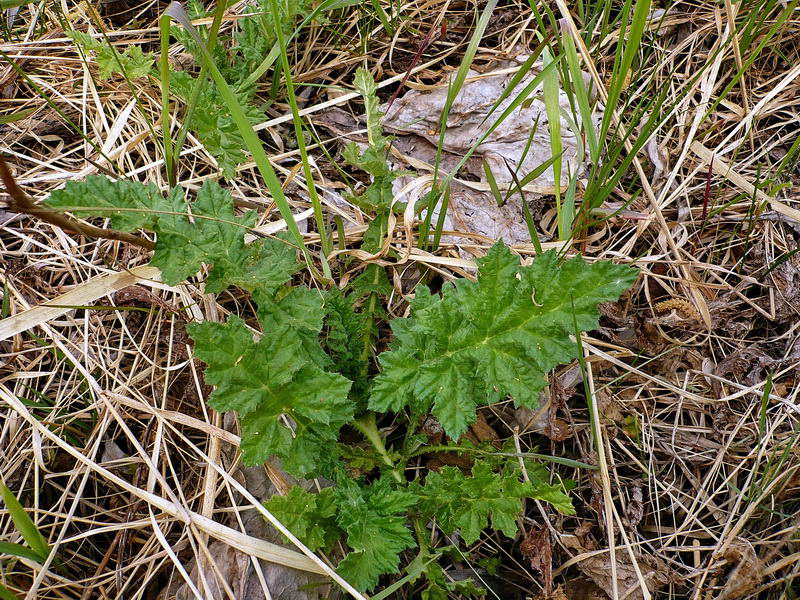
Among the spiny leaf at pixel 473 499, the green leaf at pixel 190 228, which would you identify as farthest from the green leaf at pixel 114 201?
the spiny leaf at pixel 473 499

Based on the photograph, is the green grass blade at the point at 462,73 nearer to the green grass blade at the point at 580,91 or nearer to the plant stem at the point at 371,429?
the green grass blade at the point at 580,91

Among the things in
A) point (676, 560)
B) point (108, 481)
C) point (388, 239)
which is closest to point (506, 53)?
point (388, 239)

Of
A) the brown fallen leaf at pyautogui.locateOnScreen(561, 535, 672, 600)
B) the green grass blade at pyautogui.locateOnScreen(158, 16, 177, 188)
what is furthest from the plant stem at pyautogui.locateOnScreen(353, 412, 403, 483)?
the green grass blade at pyautogui.locateOnScreen(158, 16, 177, 188)

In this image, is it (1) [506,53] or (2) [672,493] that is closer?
(2) [672,493]

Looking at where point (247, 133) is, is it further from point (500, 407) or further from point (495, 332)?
point (500, 407)

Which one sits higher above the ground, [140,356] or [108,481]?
[140,356]

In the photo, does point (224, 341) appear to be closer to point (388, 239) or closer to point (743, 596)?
point (388, 239)

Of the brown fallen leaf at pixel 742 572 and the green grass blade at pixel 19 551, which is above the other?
the green grass blade at pixel 19 551

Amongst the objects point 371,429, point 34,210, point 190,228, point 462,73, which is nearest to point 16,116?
point 190,228
